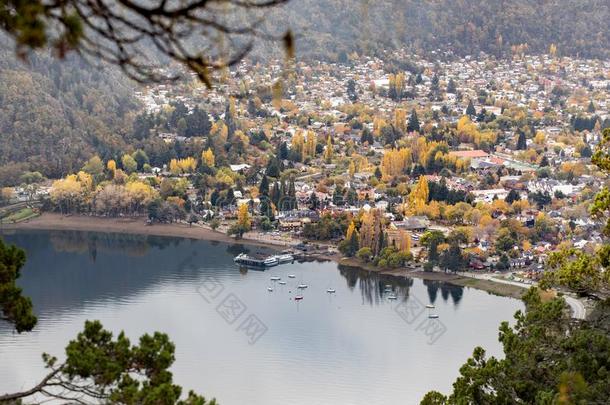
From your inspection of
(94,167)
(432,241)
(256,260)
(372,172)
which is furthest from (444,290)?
(94,167)

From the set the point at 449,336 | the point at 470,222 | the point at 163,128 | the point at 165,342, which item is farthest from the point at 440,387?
the point at 163,128

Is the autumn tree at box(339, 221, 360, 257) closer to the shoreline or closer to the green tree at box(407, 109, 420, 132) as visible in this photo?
the shoreline

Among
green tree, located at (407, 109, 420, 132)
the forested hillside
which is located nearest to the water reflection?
the forested hillside

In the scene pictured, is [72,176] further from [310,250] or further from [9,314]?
[9,314]

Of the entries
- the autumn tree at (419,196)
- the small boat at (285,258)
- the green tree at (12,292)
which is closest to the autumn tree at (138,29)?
the green tree at (12,292)

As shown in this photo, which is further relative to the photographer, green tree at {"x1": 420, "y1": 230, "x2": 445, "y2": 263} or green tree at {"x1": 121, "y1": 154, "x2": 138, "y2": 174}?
green tree at {"x1": 121, "y1": 154, "x2": 138, "y2": 174}
